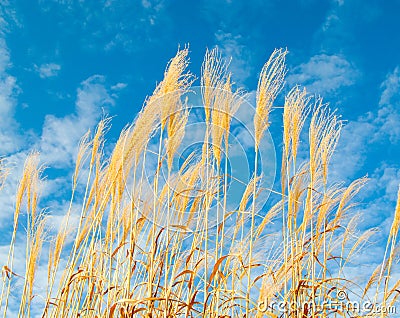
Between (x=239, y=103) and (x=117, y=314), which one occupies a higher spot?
(x=239, y=103)

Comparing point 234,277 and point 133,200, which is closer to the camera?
point 133,200

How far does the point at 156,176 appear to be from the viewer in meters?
2.53

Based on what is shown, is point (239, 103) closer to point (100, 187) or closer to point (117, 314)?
point (100, 187)

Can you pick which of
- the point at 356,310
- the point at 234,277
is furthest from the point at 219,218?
the point at 356,310

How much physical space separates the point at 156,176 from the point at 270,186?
2.83ft

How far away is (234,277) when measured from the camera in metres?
2.88

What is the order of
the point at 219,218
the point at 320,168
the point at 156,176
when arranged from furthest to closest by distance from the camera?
1. the point at 320,168
2. the point at 219,218
3. the point at 156,176


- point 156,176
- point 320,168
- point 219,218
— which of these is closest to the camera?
point 156,176

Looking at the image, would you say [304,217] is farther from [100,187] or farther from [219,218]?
[100,187]

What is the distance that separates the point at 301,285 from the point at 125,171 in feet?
3.85

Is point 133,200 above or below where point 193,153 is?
below

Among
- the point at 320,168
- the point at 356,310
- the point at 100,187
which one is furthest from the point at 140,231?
the point at 356,310

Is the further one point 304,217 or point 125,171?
point 304,217

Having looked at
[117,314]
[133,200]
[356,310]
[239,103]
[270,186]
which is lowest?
[117,314]
